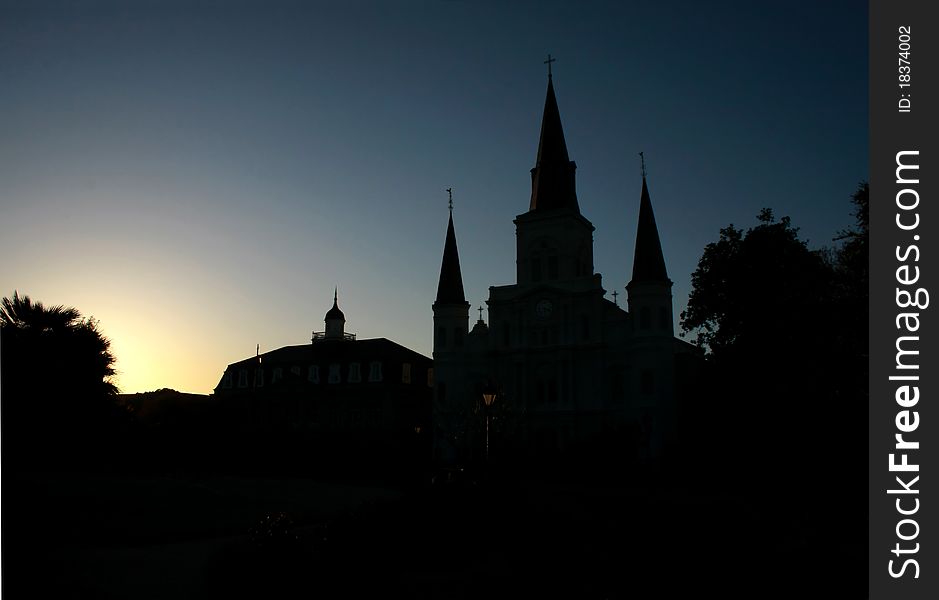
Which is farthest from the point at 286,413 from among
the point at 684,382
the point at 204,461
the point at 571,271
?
the point at 684,382

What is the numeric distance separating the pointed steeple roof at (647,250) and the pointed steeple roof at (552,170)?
Answer: 5.80m

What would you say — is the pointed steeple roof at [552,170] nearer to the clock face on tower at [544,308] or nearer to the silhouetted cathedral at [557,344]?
the silhouetted cathedral at [557,344]

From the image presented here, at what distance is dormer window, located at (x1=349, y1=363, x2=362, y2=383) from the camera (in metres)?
62.5

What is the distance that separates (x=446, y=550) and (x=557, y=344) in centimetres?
3592

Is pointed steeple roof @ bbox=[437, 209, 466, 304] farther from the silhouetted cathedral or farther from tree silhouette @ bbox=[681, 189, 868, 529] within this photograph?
tree silhouette @ bbox=[681, 189, 868, 529]

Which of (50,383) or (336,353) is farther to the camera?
(336,353)

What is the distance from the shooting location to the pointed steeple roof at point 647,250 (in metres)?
50.5

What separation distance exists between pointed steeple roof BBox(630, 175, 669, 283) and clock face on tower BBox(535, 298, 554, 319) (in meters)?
6.42

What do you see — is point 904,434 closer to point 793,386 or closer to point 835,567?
point 835,567

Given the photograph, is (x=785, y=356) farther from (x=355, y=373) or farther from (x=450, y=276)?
(x=355, y=373)

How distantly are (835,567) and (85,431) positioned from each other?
23.8 meters

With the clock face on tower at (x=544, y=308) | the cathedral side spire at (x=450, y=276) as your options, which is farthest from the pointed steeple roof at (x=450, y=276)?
the clock face on tower at (x=544, y=308)

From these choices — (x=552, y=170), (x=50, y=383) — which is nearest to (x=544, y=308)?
(x=552, y=170)

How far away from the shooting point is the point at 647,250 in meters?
51.3
